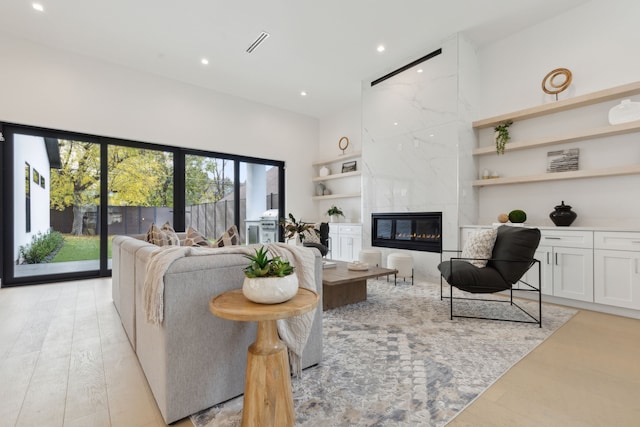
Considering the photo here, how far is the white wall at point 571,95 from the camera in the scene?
317cm

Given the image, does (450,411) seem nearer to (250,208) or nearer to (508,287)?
(508,287)

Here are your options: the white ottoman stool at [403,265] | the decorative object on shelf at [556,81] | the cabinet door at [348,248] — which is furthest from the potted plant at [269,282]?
the cabinet door at [348,248]

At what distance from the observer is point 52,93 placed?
13.5ft

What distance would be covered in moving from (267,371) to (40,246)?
4.80 metres

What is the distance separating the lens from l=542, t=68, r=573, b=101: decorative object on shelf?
3.48m

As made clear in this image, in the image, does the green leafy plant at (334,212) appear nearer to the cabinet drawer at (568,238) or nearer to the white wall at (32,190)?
the cabinet drawer at (568,238)

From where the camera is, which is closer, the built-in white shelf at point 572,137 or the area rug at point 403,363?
the area rug at point 403,363

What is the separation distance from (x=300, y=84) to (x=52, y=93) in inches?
145

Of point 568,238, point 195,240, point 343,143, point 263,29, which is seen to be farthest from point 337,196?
point 195,240

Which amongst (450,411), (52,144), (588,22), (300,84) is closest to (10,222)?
(52,144)

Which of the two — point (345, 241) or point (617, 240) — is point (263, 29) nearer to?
point (345, 241)

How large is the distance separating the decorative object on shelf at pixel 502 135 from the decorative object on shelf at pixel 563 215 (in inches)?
39.2

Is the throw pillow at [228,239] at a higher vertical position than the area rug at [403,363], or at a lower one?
higher

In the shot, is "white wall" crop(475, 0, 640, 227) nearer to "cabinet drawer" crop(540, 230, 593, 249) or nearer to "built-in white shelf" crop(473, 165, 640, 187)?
"built-in white shelf" crop(473, 165, 640, 187)
